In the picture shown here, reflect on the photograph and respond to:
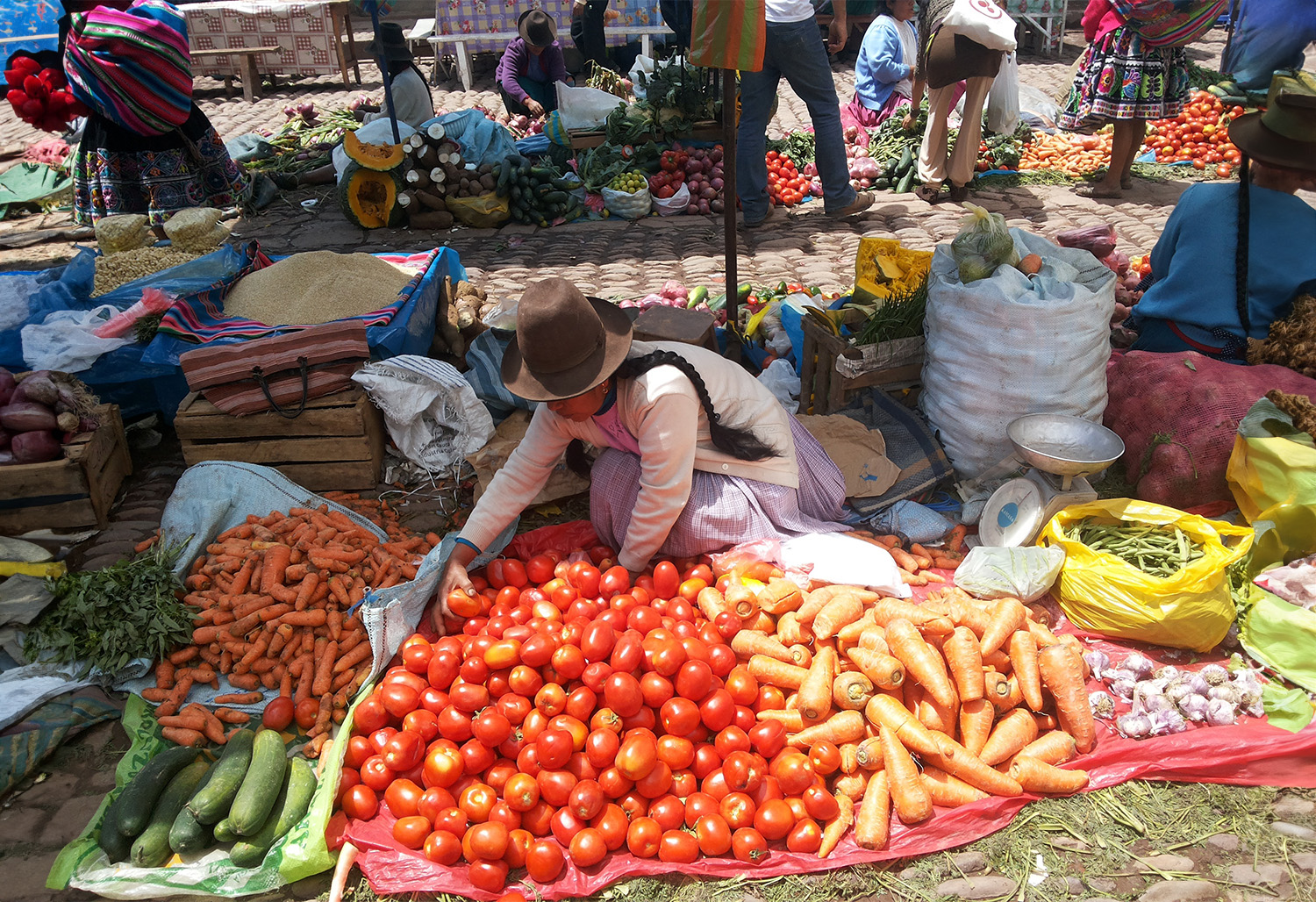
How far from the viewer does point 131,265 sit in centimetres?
498

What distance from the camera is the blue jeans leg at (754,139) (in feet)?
22.1

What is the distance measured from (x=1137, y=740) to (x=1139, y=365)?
1881 millimetres

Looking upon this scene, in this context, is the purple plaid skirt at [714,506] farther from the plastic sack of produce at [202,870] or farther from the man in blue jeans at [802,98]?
the man in blue jeans at [802,98]

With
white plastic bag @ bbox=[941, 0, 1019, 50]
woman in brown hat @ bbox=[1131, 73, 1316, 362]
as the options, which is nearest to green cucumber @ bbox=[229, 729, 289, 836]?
woman in brown hat @ bbox=[1131, 73, 1316, 362]

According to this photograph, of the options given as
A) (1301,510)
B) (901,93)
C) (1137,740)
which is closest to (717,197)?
(901,93)

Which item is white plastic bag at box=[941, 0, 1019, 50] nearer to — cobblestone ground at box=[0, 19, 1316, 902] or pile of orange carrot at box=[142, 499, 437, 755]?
cobblestone ground at box=[0, 19, 1316, 902]

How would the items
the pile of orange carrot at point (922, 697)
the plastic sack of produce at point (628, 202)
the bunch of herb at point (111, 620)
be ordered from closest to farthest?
1. the pile of orange carrot at point (922, 697)
2. the bunch of herb at point (111, 620)
3. the plastic sack of produce at point (628, 202)

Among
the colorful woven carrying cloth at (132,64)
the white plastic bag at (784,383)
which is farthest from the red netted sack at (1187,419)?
the colorful woven carrying cloth at (132,64)

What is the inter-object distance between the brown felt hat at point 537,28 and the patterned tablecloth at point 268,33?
503 centimetres

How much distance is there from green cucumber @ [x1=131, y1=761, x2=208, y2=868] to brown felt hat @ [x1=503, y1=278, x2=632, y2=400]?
59.2 inches

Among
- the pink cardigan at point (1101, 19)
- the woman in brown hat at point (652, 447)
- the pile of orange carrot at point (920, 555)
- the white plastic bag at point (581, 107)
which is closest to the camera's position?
the woman in brown hat at point (652, 447)

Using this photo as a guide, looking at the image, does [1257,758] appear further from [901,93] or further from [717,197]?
[901,93]

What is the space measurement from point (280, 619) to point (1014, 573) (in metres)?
2.67

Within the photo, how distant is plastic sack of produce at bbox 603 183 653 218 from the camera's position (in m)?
7.68
